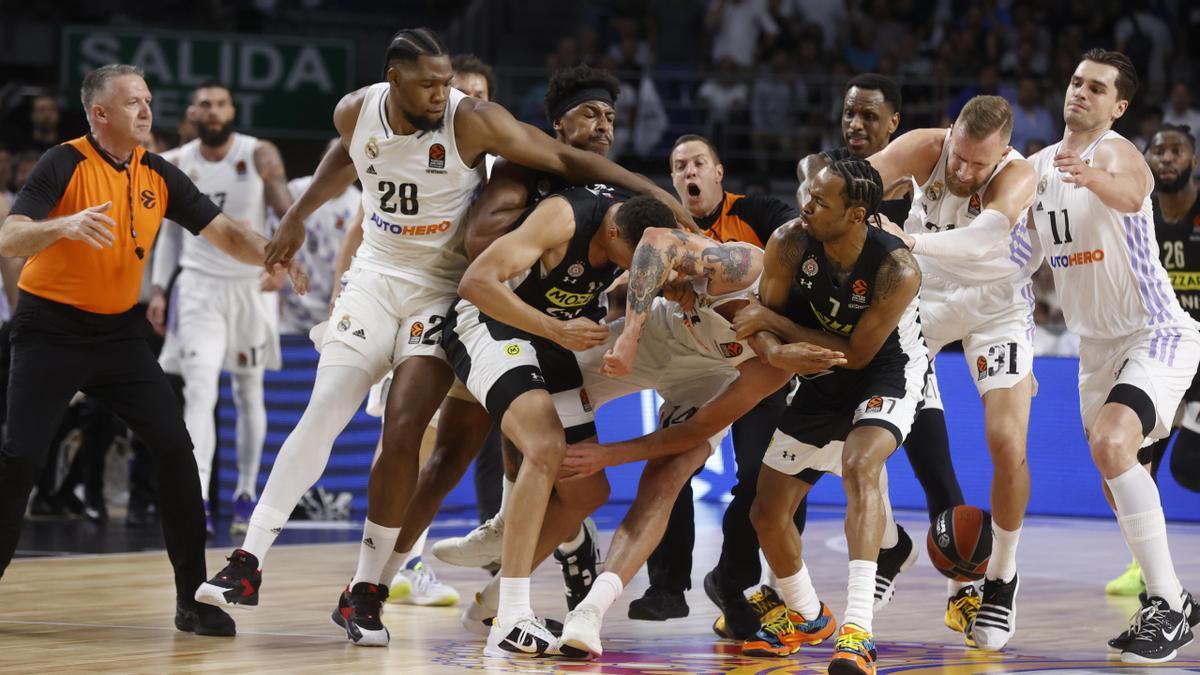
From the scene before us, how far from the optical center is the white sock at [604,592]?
5.54 meters

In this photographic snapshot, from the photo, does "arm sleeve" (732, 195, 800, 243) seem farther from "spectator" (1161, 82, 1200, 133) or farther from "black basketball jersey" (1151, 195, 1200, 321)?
"spectator" (1161, 82, 1200, 133)

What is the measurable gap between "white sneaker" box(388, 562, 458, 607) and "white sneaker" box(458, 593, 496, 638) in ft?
2.97

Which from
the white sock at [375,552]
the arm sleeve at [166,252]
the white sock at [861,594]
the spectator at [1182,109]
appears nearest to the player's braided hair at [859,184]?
the white sock at [861,594]

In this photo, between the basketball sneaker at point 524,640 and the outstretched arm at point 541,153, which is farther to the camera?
the outstretched arm at point 541,153

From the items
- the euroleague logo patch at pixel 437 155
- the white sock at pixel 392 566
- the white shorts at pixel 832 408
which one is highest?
the euroleague logo patch at pixel 437 155

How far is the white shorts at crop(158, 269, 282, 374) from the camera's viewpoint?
10109 millimetres

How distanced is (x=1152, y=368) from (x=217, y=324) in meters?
6.15

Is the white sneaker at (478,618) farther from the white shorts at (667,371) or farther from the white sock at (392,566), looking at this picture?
the white shorts at (667,371)

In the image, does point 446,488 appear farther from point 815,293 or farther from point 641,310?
point 815,293

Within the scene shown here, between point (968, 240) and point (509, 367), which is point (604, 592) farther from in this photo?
point (968, 240)

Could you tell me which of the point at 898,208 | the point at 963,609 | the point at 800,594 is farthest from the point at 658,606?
the point at 898,208

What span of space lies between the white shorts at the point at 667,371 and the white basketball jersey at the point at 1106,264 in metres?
1.56

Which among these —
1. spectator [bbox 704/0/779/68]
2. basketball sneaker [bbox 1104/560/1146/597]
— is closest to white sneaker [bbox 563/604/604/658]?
basketball sneaker [bbox 1104/560/1146/597]

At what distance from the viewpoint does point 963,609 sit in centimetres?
648
